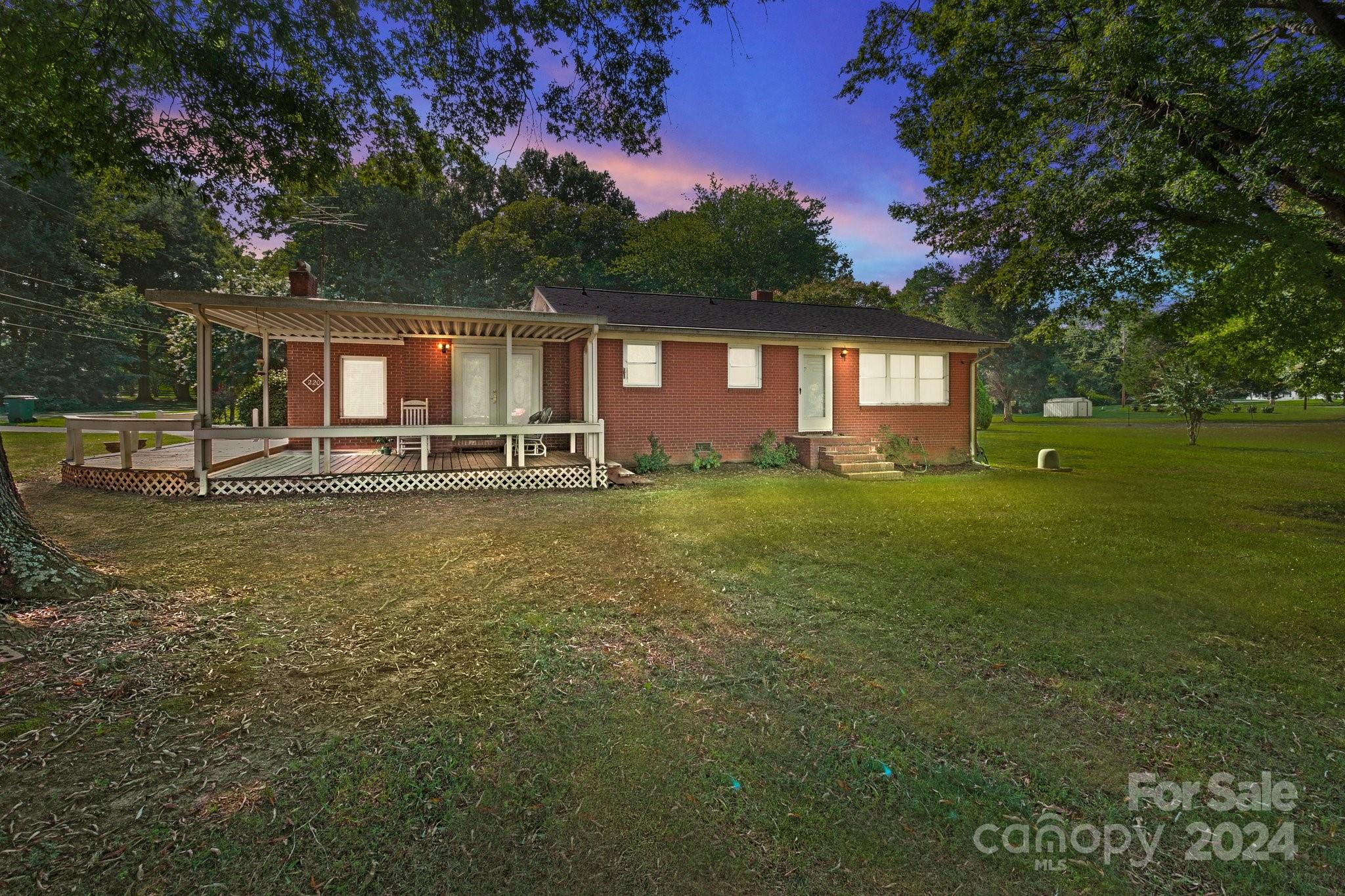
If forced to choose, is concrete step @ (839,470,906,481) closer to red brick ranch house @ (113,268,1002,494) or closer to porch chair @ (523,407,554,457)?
red brick ranch house @ (113,268,1002,494)

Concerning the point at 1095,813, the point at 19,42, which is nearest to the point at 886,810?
the point at 1095,813

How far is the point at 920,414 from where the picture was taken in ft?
50.3

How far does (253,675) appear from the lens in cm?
340

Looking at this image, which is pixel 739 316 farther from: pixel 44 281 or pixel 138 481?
pixel 44 281

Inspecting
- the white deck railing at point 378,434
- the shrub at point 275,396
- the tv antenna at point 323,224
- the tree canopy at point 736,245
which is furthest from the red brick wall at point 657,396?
the tree canopy at point 736,245

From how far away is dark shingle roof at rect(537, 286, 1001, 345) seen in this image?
13.8 m

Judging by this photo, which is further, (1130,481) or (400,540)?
(1130,481)

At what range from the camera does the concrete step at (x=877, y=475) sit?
12.7 metres

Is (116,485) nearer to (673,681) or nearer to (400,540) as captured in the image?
(400,540)

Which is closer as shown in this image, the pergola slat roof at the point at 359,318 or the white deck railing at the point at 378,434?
the pergola slat roof at the point at 359,318

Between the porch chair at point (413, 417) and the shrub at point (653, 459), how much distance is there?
544 cm

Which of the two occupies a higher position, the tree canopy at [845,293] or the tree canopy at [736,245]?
the tree canopy at [736,245]

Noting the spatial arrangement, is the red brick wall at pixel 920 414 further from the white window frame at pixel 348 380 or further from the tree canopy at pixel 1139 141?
the white window frame at pixel 348 380

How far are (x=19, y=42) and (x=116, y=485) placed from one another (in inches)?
277
